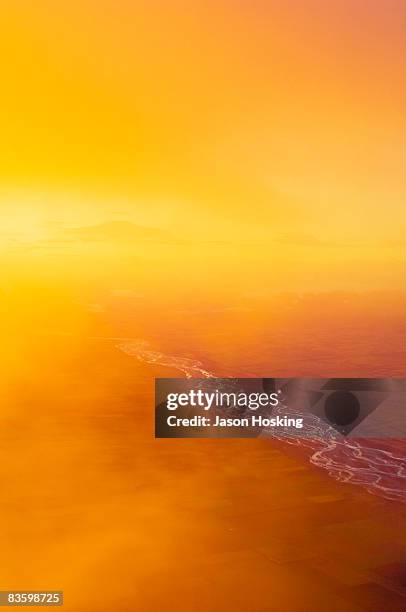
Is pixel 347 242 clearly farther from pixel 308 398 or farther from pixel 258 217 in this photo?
pixel 308 398

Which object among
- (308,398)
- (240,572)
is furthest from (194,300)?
(240,572)

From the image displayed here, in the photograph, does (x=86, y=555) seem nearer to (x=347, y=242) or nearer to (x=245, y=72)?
(x=347, y=242)

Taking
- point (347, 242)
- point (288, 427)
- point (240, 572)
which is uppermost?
point (347, 242)

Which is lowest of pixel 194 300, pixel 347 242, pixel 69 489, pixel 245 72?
pixel 69 489

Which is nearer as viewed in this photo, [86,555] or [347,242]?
[86,555]

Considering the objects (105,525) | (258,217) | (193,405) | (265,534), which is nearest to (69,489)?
(105,525)

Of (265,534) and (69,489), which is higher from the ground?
(69,489)
